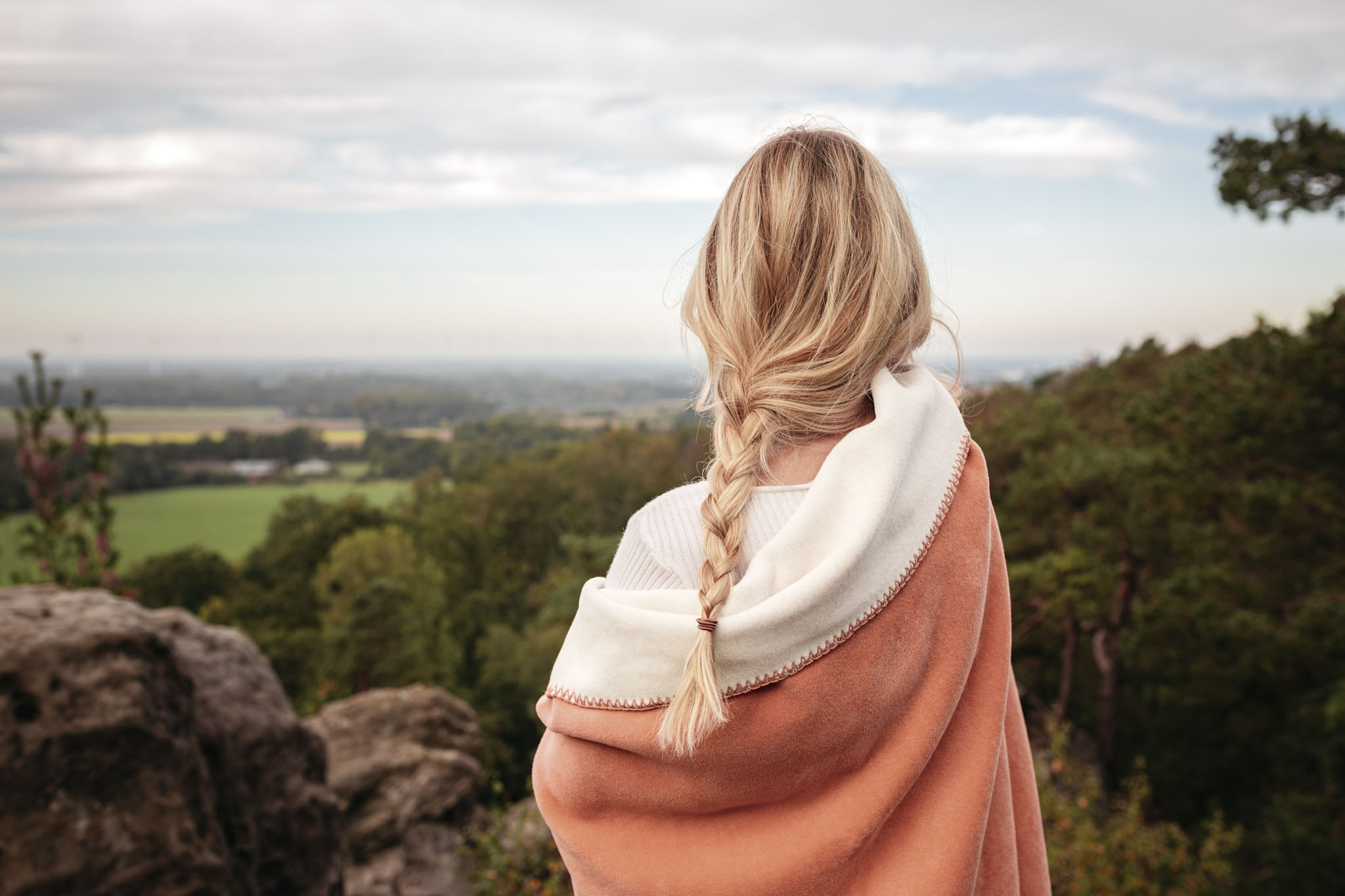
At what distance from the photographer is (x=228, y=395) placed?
A: 35.6m

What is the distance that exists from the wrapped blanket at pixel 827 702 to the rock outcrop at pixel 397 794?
5.01 m

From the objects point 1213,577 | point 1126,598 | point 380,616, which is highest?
point 1213,577

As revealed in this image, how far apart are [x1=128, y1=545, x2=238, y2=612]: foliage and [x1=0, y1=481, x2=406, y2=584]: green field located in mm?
587

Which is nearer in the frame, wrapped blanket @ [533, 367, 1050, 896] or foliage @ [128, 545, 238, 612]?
wrapped blanket @ [533, 367, 1050, 896]

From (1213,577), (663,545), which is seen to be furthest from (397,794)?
(1213,577)

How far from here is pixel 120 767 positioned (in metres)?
3.04

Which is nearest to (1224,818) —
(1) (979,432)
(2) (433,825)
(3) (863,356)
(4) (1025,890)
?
(1) (979,432)

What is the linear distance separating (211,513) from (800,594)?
109ft

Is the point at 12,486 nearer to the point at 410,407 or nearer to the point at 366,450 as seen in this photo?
the point at 366,450

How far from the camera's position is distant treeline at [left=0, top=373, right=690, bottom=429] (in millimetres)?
36969

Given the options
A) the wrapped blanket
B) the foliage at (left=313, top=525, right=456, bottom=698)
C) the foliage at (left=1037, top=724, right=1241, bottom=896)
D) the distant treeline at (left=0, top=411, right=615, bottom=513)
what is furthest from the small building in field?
the wrapped blanket

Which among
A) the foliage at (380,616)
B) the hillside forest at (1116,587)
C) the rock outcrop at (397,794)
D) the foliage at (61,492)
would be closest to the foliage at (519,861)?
the hillside forest at (1116,587)

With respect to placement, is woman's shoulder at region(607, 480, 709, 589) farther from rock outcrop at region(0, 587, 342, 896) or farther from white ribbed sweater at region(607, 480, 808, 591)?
rock outcrop at region(0, 587, 342, 896)

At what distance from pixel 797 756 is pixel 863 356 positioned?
0.66 metres
